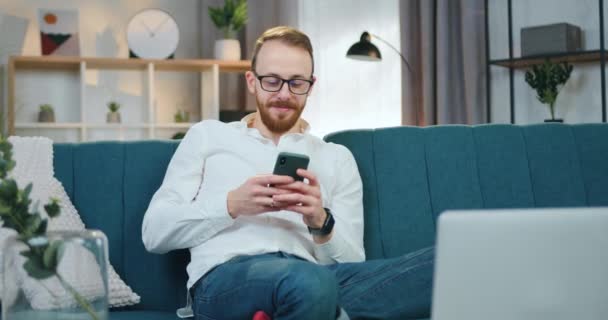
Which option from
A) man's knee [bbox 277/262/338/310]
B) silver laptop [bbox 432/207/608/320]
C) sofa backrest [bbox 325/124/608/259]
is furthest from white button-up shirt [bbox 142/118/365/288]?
silver laptop [bbox 432/207/608/320]

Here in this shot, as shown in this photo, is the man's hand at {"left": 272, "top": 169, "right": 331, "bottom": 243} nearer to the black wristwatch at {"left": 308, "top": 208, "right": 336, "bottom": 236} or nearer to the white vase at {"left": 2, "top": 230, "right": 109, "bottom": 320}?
the black wristwatch at {"left": 308, "top": 208, "right": 336, "bottom": 236}

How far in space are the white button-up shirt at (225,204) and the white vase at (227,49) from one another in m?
2.80

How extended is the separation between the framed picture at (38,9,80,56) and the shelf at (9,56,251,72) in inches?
3.3

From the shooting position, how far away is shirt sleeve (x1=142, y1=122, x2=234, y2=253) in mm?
1845

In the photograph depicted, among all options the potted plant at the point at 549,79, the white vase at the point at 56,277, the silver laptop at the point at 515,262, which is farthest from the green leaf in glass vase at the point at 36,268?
the potted plant at the point at 549,79

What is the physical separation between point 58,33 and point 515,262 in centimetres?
446

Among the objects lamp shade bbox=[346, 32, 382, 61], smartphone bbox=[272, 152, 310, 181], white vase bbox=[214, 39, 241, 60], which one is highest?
white vase bbox=[214, 39, 241, 60]

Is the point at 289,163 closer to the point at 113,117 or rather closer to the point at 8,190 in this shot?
the point at 8,190

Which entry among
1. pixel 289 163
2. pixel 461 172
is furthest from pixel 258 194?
pixel 461 172

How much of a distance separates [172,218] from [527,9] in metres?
2.79

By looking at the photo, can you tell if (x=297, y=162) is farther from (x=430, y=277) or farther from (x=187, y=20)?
(x=187, y=20)

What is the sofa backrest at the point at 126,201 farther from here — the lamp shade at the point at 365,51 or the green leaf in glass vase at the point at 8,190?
the lamp shade at the point at 365,51

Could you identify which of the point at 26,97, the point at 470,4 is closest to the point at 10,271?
the point at 470,4

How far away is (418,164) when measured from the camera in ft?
7.39
